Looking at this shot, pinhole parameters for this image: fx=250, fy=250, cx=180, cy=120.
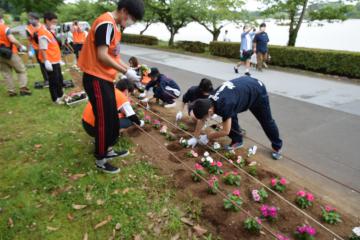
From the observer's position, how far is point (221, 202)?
2947mm

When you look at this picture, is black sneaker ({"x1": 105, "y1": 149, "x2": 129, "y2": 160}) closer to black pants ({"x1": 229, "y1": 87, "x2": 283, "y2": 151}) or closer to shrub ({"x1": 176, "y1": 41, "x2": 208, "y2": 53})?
black pants ({"x1": 229, "y1": 87, "x2": 283, "y2": 151})

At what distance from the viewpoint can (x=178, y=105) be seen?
6.50 meters

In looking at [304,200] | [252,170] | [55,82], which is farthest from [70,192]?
[55,82]

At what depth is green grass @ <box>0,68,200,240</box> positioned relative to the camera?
2.62 m

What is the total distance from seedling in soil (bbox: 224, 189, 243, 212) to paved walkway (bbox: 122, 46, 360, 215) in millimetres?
1158

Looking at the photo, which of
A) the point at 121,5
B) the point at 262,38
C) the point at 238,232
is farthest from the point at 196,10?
the point at 238,232

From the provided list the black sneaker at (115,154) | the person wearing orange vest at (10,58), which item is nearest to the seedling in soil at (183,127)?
the black sneaker at (115,154)

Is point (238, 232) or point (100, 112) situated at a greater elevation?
point (100, 112)

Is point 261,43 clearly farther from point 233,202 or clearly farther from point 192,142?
point 233,202

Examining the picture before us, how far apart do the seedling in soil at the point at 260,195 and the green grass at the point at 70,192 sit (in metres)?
0.84

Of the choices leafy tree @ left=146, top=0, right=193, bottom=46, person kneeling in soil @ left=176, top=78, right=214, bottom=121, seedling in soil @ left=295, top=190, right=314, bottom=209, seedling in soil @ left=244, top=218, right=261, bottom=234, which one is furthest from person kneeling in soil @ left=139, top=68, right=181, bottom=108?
leafy tree @ left=146, top=0, right=193, bottom=46

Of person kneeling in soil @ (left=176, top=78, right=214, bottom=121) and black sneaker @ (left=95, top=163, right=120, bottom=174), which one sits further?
person kneeling in soil @ (left=176, top=78, right=214, bottom=121)

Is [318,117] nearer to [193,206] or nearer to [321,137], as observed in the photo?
[321,137]

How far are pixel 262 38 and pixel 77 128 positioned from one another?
28.3ft
